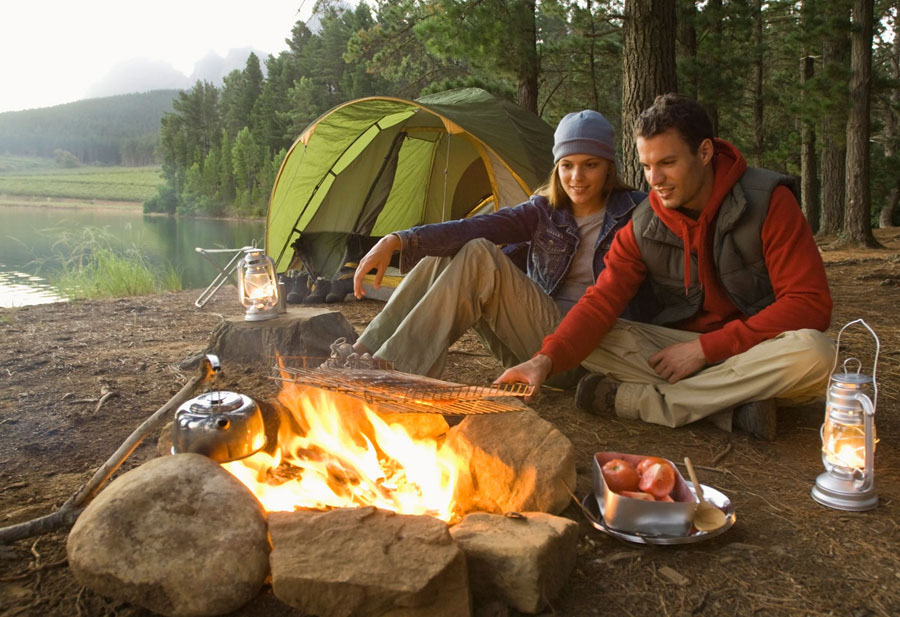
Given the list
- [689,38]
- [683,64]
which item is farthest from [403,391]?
[689,38]

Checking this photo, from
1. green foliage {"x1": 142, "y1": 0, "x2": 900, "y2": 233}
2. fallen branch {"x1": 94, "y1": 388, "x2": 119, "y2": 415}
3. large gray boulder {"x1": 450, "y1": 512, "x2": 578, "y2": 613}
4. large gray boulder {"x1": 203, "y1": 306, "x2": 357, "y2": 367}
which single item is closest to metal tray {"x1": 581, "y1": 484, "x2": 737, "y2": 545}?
large gray boulder {"x1": 450, "y1": 512, "x2": 578, "y2": 613}

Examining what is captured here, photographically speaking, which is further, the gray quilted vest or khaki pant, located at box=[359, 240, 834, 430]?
khaki pant, located at box=[359, 240, 834, 430]

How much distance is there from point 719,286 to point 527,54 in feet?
20.9

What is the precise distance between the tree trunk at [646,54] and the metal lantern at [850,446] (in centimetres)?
313

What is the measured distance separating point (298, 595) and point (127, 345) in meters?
3.61

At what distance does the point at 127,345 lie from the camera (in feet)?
14.5

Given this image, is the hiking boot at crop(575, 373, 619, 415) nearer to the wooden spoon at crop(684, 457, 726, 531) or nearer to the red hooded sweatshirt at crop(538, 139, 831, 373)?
the red hooded sweatshirt at crop(538, 139, 831, 373)

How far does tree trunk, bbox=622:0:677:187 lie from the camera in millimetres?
4859

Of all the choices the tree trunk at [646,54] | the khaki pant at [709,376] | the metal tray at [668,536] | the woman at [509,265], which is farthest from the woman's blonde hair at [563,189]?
the tree trunk at [646,54]

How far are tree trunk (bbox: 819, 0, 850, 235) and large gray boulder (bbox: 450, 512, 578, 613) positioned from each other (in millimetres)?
10447

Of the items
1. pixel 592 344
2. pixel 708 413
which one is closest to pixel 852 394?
pixel 708 413

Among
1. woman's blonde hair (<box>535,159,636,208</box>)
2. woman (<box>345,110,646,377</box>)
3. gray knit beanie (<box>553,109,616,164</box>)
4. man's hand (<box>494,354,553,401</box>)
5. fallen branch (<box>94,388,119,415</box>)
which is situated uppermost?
gray knit beanie (<box>553,109,616,164</box>)

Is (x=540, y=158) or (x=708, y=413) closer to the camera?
(x=708, y=413)

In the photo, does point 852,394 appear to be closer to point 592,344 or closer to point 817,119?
point 592,344
